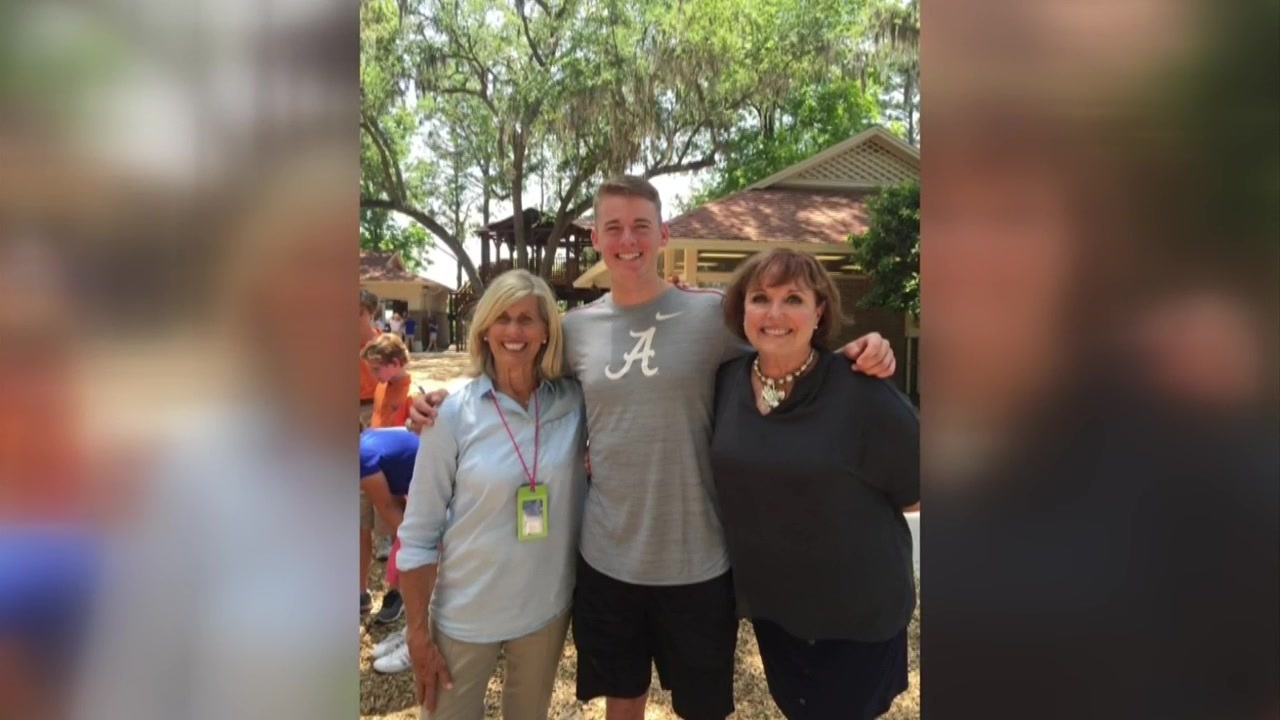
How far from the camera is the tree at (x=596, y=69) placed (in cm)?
1781

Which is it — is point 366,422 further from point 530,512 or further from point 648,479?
point 648,479

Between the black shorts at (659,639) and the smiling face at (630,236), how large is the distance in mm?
935

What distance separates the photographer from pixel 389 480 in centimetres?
408

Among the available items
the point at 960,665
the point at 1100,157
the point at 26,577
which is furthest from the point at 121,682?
the point at 1100,157

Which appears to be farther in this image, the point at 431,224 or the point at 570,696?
the point at 431,224

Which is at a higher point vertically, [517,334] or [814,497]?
[517,334]

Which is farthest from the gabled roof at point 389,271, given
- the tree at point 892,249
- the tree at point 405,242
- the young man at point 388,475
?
the young man at point 388,475

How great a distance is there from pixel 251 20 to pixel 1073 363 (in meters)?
0.68

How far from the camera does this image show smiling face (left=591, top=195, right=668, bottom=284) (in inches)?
93.2

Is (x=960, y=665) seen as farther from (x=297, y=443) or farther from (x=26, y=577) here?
(x=26, y=577)

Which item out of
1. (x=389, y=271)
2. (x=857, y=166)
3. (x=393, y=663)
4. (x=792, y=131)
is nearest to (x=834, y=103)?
(x=792, y=131)

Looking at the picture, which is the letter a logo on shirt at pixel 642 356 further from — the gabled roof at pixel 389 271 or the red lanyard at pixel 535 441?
the gabled roof at pixel 389 271

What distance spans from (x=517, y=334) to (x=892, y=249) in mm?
12111

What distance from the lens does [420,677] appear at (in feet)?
7.55
